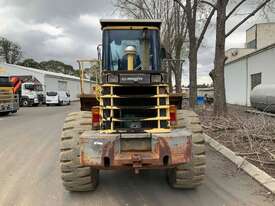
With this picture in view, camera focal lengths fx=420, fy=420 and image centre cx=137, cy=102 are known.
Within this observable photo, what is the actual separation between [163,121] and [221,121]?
8.73m

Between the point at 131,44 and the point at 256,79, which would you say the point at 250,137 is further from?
the point at 256,79

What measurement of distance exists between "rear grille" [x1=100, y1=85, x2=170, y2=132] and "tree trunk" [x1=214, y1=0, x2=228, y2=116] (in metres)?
11.1

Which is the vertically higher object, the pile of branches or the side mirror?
the side mirror

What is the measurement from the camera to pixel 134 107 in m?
7.12

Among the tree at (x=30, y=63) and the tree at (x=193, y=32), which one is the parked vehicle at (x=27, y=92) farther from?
the tree at (x=30, y=63)

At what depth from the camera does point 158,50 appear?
317 inches

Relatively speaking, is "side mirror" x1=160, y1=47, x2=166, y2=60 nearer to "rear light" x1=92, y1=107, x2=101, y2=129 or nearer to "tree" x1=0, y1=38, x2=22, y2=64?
"rear light" x1=92, y1=107, x2=101, y2=129

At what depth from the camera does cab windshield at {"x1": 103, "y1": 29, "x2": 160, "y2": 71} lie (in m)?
7.95

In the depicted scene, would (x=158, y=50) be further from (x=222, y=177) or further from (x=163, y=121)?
(x=222, y=177)

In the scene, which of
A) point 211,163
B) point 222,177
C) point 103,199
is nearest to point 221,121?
point 211,163

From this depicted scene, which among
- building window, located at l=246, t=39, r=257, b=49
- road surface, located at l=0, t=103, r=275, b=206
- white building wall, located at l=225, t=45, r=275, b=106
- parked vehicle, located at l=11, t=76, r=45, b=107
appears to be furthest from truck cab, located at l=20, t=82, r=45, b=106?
road surface, located at l=0, t=103, r=275, b=206

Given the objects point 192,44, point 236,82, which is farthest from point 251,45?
point 192,44

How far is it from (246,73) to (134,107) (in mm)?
32773

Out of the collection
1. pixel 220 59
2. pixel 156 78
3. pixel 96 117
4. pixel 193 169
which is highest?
pixel 220 59
